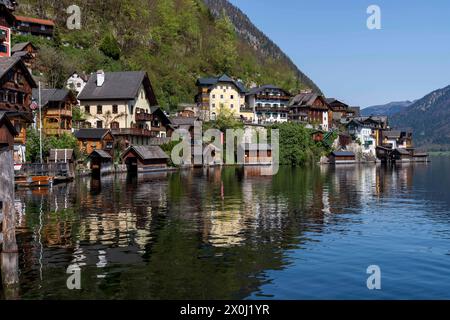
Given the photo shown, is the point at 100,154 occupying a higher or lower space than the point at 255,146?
lower

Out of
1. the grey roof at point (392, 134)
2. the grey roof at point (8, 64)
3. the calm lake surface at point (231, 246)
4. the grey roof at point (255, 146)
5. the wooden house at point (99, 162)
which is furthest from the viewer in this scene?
the grey roof at point (392, 134)

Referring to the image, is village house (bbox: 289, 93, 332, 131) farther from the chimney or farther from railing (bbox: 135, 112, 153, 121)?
the chimney

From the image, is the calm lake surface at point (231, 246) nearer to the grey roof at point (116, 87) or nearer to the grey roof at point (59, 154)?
the grey roof at point (59, 154)

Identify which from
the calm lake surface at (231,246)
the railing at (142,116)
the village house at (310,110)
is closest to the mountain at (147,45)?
the railing at (142,116)

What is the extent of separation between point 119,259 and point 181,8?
17386 centimetres

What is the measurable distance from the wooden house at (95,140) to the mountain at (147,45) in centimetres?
2047

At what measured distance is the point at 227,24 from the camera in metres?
199

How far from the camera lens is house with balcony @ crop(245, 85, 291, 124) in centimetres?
15512

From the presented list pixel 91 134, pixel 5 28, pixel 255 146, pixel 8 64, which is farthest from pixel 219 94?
pixel 8 64

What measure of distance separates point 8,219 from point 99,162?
66.7m

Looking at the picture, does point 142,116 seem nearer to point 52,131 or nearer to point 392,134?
point 52,131

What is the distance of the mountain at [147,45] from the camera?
124 metres

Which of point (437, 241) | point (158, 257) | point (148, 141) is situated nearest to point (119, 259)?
point (158, 257)

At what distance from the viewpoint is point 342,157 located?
152m
